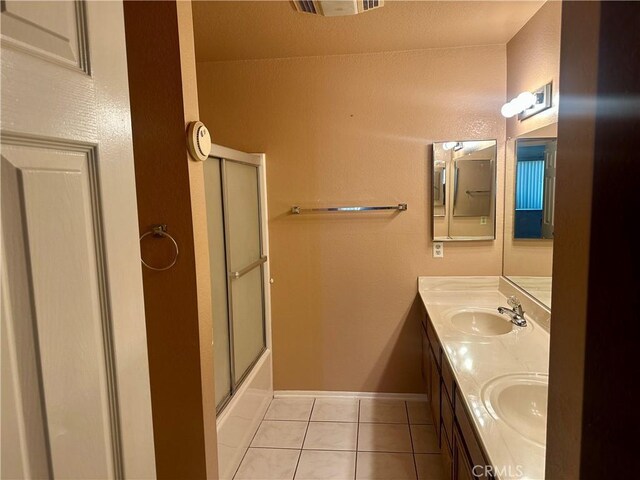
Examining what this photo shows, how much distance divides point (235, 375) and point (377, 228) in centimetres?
134

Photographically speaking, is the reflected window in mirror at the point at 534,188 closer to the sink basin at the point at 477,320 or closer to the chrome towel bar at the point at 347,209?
the sink basin at the point at 477,320

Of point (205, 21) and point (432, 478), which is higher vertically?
point (205, 21)

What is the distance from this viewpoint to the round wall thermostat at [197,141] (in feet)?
5.12

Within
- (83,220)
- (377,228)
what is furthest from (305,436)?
(83,220)

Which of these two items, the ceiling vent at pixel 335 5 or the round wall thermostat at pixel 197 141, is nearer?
the round wall thermostat at pixel 197 141

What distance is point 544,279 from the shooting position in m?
2.08

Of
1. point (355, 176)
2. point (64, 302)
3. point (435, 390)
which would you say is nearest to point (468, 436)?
point (435, 390)

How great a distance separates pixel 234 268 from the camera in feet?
7.74

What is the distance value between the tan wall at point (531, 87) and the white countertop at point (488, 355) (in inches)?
9.7

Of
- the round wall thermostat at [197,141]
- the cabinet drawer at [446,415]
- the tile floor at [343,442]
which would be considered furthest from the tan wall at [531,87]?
the round wall thermostat at [197,141]

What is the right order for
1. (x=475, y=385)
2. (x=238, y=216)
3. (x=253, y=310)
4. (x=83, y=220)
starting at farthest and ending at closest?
(x=253, y=310), (x=238, y=216), (x=475, y=385), (x=83, y=220)

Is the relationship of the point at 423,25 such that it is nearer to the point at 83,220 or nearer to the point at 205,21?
the point at 205,21

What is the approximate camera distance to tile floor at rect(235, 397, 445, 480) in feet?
7.35

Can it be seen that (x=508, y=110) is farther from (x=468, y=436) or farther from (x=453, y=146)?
(x=468, y=436)
